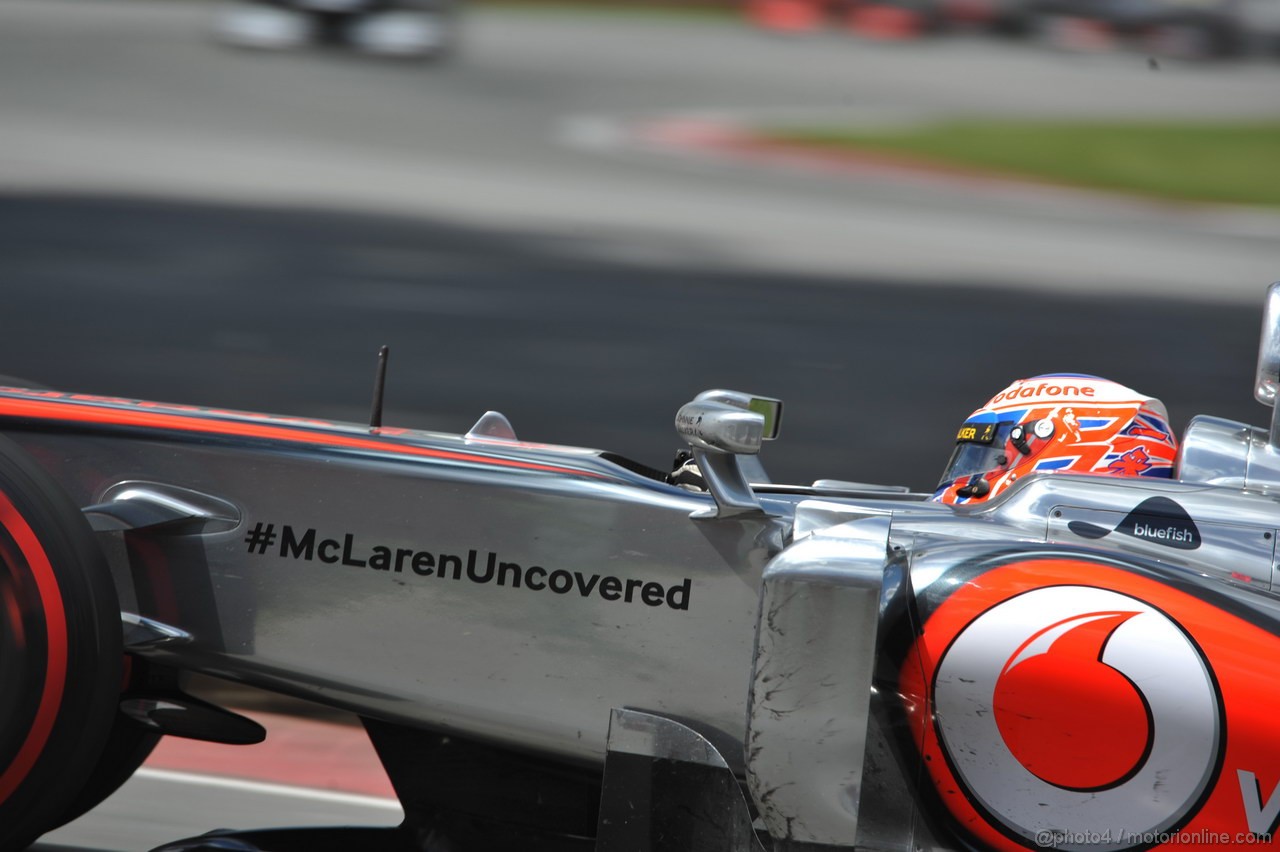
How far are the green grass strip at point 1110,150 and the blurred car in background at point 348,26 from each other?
17.2 feet

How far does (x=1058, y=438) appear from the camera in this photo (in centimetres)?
300

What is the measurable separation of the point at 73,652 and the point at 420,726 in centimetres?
60

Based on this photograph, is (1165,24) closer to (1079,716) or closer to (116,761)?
(116,761)

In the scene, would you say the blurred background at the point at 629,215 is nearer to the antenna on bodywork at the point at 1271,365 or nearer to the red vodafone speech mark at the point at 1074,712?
the antenna on bodywork at the point at 1271,365

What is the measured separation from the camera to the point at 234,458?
2.77 meters

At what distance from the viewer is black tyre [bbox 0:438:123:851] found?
99.9 inches

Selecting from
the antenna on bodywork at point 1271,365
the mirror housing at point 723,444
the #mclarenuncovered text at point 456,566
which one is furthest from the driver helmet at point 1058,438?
the #mclarenuncovered text at point 456,566

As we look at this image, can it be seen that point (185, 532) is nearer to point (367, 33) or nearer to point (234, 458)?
point (234, 458)

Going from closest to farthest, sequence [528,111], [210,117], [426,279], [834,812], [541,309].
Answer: [834,812] → [541,309] → [426,279] → [210,117] → [528,111]

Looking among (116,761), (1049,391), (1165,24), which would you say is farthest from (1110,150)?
(116,761)

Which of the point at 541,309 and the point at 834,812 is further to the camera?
the point at 541,309

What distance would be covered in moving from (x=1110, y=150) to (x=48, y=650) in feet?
60.4

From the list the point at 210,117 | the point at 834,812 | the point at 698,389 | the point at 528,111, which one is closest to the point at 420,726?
the point at 834,812

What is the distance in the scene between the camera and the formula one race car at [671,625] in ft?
7.64
